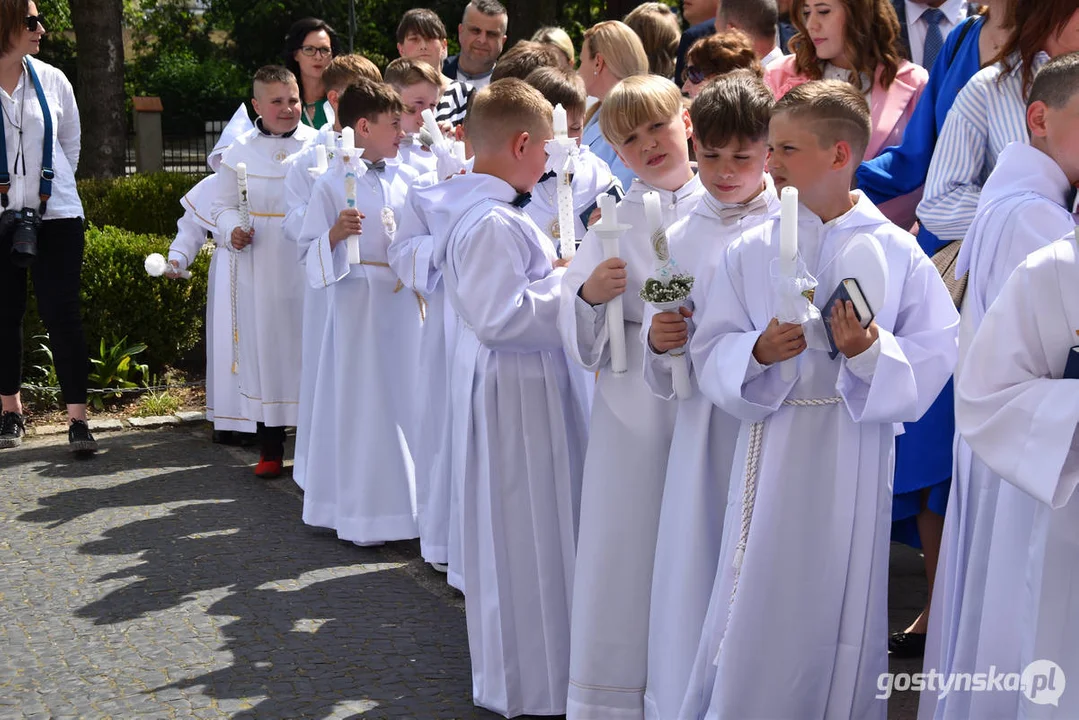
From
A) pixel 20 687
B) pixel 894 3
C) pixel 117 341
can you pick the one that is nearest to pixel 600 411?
pixel 20 687

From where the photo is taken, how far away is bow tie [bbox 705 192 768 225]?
158 inches

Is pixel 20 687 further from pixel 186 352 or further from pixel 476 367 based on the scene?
pixel 186 352

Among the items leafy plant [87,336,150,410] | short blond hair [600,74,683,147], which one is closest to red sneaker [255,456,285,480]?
leafy plant [87,336,150,410]

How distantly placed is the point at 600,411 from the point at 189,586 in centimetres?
250

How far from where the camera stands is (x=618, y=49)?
6574 millimetres

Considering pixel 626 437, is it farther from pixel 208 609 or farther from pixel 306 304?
pixel 306 304

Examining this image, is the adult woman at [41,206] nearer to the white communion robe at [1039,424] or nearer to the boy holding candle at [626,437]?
the boy holding candle at [626,437]

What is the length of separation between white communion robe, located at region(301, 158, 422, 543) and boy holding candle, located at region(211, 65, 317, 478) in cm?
117

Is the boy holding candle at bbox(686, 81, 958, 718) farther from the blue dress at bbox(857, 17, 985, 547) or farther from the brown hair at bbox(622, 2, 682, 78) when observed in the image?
the brown hair at bbox(622, 2, 682, 78)

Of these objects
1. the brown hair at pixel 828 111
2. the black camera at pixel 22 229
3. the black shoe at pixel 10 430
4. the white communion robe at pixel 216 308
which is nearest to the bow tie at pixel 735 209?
the brown hair at pixel 828 111

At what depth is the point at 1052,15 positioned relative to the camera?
436 centimetres

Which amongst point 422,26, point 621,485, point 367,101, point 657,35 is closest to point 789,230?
point 621,485

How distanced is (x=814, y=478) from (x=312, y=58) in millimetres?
5903

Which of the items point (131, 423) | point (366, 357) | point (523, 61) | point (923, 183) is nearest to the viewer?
point (923, 183)
